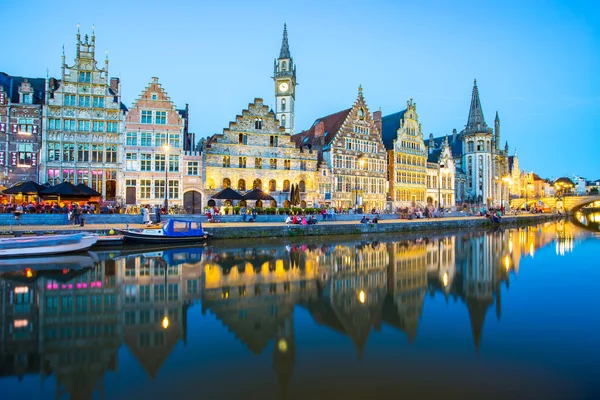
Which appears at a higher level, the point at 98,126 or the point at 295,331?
the point at 98,126

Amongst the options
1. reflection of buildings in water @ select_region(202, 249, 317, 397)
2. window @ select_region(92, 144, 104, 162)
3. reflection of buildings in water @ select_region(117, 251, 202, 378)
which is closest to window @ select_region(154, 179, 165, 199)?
window @ select_region(92, 144, 104, 162)

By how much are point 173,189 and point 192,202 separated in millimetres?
2064

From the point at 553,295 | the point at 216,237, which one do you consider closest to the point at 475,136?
the point at 216,237

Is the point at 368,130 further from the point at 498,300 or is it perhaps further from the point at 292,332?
the point at 292,332

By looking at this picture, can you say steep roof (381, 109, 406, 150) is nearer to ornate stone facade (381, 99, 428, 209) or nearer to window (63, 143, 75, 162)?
ornate stone facade (381, 99, 428, 209)

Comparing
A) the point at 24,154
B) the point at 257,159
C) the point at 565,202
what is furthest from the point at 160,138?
the point at 565,202

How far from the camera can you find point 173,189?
117ft

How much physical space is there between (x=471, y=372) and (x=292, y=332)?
3.77 m

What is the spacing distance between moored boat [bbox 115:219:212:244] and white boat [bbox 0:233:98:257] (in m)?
3.24

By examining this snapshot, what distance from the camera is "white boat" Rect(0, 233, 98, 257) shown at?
17.8 m

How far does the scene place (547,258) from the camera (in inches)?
807

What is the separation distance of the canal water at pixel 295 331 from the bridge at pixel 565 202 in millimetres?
62345

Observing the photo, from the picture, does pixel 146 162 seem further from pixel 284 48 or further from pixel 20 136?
pixel 284 48

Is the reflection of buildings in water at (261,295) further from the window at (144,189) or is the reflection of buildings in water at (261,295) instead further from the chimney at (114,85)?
the chimney at (114,85)
